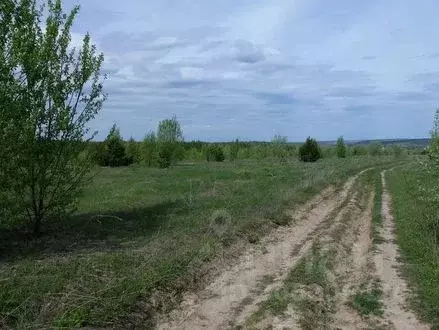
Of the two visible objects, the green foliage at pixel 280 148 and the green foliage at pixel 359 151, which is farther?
the green foliage at pixel 359 151

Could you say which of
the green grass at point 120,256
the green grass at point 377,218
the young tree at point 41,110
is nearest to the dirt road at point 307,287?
the green grass at point 377,218

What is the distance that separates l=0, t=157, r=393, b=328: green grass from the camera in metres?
7.84

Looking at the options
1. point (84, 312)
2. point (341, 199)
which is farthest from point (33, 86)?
point (341, 199)

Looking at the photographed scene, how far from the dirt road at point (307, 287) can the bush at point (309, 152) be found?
69.8 m

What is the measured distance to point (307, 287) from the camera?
10.2 meters

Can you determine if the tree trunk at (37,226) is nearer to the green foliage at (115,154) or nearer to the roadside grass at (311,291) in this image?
the roadside grass at (311,291)

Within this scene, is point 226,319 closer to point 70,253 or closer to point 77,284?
point 77,284

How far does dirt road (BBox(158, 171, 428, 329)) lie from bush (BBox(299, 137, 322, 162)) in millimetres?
69806

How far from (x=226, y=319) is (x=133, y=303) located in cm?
159

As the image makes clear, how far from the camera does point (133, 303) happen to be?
8633 mm

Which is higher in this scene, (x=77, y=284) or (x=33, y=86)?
(x=33, y=86)

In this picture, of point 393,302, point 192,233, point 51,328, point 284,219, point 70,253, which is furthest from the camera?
point 284,219

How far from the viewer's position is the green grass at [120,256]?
7.84 meters

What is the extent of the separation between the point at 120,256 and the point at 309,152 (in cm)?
7838
